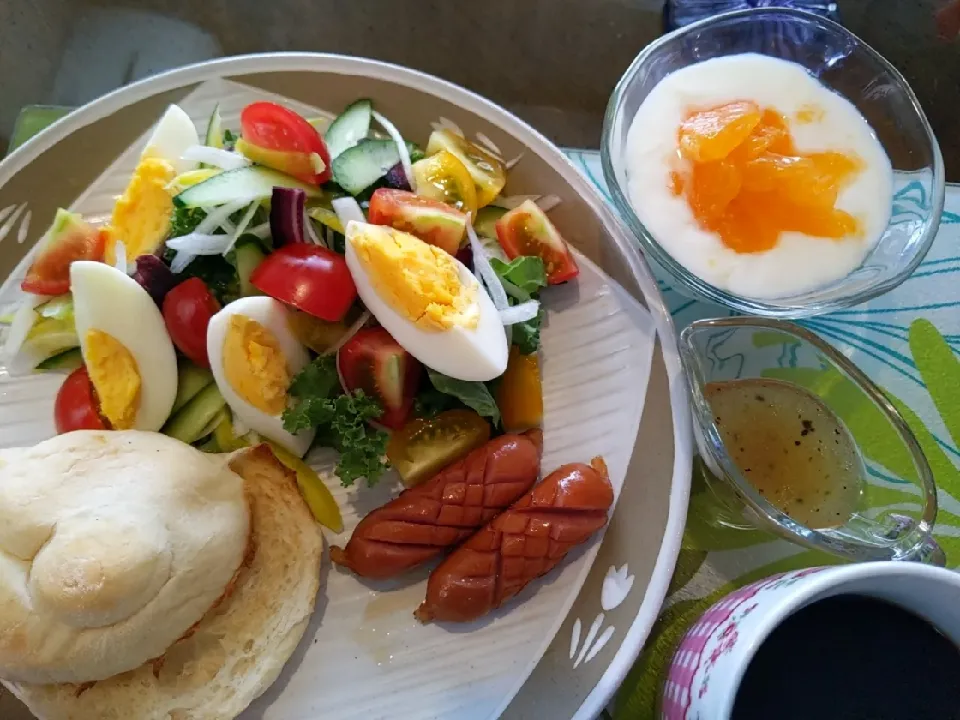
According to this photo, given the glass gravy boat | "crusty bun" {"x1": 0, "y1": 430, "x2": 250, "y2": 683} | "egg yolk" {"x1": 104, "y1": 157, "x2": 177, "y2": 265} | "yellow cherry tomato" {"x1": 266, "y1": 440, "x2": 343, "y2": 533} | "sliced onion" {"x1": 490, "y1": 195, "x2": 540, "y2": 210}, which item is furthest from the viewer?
"sliced onion" {"x1": 490, "y1": 195, "x2": 540, "y2": 210}

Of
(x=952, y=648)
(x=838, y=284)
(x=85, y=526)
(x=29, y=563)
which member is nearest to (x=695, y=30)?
(x=838, y=284)

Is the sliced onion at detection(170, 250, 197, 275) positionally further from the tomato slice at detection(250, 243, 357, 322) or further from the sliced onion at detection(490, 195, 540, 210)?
the sliced onion at detection(490, 195, 540, 210)

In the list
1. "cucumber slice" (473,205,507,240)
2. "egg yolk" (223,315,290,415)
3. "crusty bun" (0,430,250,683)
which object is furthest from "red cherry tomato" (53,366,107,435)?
"cucumber slice" (473,205,507,240)

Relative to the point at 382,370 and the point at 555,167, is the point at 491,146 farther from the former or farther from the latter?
the point at 382,370

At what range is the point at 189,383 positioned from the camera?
6.17ft

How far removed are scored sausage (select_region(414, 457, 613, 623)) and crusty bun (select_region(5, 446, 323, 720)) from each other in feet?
0.96

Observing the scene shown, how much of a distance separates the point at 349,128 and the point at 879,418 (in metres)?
1.53

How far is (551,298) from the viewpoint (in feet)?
6.35

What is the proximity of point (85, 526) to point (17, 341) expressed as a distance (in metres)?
0.65

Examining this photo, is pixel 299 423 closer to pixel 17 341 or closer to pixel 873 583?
pixel 17 341

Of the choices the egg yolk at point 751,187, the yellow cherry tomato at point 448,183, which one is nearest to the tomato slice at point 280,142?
the yellow cherry tomato at point 448,183

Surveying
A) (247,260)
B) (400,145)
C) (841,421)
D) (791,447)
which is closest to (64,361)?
(247,260)

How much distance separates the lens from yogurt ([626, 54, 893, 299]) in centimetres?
185

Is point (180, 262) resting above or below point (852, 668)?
above
